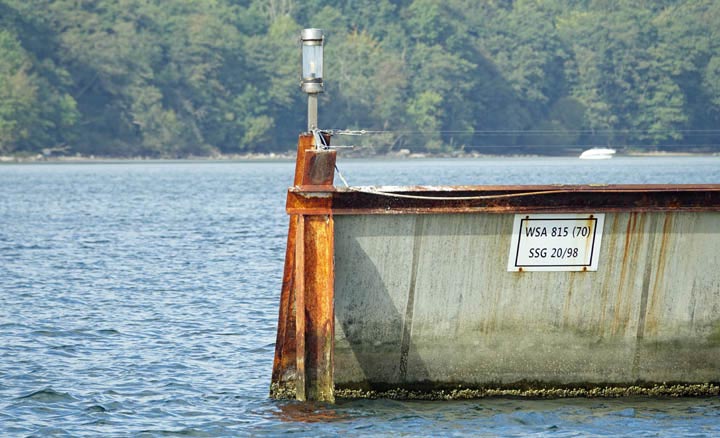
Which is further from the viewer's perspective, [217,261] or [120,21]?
[120,21]

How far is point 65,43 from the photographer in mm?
136250

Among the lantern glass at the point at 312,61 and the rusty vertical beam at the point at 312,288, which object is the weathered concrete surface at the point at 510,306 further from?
the lantern glass at the point at 312,61

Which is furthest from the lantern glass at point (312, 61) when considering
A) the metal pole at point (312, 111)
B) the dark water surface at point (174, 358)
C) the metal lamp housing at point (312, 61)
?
the dark water surface at point (174, 358)

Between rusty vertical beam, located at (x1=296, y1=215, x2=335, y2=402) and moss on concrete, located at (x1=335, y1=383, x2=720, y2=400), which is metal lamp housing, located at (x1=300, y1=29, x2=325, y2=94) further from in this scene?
moss on concrete, located at (x1=335, y1=383, x2=720, y2=400)

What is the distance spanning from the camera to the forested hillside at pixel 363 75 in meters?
136

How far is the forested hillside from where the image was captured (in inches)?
5364

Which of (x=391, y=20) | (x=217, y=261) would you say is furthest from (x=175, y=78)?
(x=217, y=261)

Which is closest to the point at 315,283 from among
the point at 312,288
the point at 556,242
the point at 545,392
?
the point at 312,288

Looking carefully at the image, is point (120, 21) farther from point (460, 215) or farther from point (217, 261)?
point (460, 215)

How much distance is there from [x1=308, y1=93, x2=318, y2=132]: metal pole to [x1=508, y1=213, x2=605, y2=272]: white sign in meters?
2.23

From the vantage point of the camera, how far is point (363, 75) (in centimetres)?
16338

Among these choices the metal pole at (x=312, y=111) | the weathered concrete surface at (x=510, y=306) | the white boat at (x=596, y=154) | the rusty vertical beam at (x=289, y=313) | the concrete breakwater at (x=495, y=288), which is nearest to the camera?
the concrete breakwater at (x=495, y=288)

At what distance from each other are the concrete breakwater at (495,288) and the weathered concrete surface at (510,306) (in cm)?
1

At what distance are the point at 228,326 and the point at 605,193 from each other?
8.82 metres
